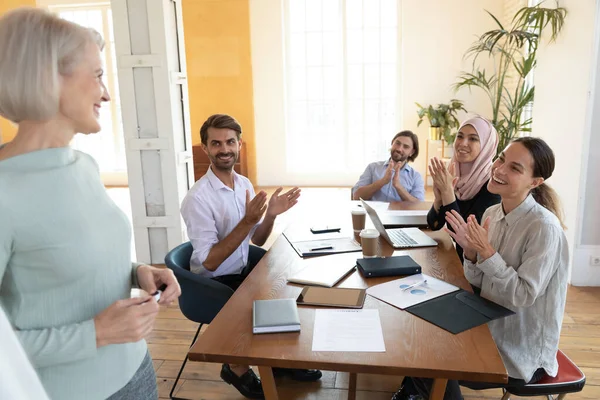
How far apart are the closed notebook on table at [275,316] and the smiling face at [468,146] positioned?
63.5 inches

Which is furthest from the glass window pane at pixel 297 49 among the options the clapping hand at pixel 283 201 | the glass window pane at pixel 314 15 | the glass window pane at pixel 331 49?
the clapping hand at pixel 283 201

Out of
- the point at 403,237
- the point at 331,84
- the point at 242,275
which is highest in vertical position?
the point at 331,84

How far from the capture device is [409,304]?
1474mm

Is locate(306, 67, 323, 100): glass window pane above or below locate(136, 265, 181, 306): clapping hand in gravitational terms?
above

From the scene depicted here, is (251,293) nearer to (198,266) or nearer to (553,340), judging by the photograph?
(198,266)

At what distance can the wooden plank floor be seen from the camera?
7.39ft

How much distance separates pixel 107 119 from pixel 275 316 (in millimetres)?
8248

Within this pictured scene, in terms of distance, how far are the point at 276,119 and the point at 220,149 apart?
567 cm

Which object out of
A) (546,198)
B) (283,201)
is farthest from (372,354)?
(283,201)

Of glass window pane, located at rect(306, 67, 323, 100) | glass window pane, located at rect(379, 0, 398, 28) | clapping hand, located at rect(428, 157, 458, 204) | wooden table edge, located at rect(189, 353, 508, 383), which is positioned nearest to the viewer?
wooden table edge, located at rect(189, 353, 508, 383)

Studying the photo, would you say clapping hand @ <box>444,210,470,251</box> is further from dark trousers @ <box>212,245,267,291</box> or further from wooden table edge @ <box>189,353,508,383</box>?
dark trousers @ <box>212,245,267,291</box>

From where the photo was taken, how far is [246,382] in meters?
2.21

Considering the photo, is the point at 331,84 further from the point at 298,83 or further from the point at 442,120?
the point at 442,120

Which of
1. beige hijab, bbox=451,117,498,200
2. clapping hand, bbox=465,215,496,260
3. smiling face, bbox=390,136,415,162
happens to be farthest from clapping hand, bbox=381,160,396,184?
clapping hand, bbox=465,215,496,260
